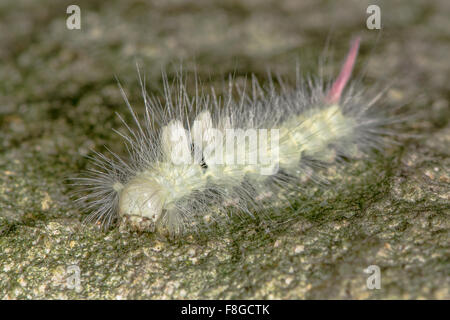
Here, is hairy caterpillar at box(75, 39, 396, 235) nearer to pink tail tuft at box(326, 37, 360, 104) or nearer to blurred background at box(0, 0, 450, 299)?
pink tail tuft at box(326, 37, 360, 104)

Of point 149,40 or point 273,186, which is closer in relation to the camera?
point 273,186

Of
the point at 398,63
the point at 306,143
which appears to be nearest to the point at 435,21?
the point at 398,63

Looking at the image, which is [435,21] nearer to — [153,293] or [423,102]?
[423,102]

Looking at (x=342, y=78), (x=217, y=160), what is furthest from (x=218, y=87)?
(x=217, y=160)

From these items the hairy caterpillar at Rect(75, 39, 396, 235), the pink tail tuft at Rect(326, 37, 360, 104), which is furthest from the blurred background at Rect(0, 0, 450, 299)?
the pink tail tuft at Rect(326, 37, 360, 104)

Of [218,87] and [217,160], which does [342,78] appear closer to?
[218,87]

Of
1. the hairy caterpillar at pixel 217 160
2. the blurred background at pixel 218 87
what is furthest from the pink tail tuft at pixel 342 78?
the blurred background at pixel 218 87

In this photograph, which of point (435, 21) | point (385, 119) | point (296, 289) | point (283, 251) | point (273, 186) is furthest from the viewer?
point (435, 21)
